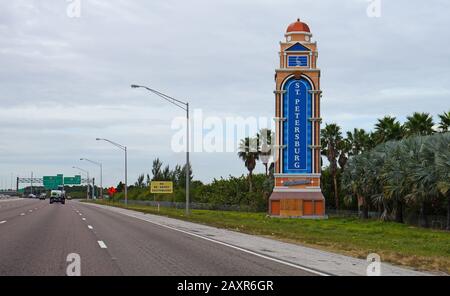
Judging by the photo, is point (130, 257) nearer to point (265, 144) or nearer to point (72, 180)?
point (265, 144)

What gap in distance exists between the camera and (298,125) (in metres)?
64.9

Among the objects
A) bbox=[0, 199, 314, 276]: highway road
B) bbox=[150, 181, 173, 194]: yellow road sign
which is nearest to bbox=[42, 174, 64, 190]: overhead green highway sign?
bbox=[150, 181, 173, 194]: yellow road sign

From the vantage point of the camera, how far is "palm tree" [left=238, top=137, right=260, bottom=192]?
93.6 m

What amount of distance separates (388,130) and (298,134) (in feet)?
29.2

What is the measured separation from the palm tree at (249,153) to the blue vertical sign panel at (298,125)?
1119 inches

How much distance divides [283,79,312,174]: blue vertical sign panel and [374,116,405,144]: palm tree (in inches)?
284

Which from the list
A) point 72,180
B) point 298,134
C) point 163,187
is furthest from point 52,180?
point 298,134

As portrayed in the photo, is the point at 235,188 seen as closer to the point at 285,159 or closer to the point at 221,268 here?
the point at 285,159

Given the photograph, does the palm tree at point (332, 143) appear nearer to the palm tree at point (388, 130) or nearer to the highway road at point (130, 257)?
the palm tree at point (388, 130)

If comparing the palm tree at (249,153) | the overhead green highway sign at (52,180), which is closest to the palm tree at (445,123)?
the palm tree at (249,153)

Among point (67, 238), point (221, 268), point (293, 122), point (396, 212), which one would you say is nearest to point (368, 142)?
point (293, 122)

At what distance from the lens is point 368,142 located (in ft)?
236
